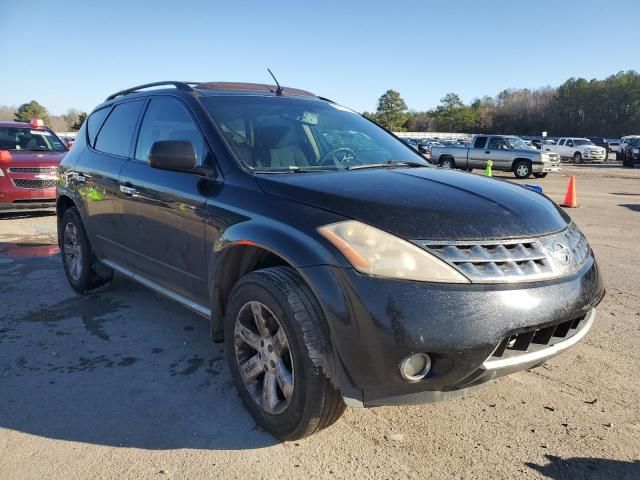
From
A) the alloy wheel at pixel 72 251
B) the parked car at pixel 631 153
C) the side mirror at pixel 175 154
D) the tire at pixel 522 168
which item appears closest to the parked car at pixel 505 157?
the tire at pixel 522 168

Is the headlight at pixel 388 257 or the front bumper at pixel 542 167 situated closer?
the headlight at pixel 388 257

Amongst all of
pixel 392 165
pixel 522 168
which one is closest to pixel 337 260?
pixel 392 165

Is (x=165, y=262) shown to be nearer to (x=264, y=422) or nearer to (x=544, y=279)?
(x=264, y=422)

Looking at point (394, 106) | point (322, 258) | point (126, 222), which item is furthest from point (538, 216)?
point (394, 106)

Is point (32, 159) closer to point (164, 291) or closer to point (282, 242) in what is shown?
point (164, 291)

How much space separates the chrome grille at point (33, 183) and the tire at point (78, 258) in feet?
15.8

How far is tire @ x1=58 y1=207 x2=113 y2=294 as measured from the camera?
4.88 meters

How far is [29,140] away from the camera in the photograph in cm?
1047

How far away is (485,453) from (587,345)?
1.72 meters

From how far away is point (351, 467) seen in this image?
2459 mm

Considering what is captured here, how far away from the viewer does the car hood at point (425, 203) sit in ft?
7.80

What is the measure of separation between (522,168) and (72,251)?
832 inches

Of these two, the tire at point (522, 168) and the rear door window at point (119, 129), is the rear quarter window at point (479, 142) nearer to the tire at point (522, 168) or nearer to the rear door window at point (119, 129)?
the tire at point (522, 168)

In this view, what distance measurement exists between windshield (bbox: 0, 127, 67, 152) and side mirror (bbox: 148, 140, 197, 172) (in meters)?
8.48
